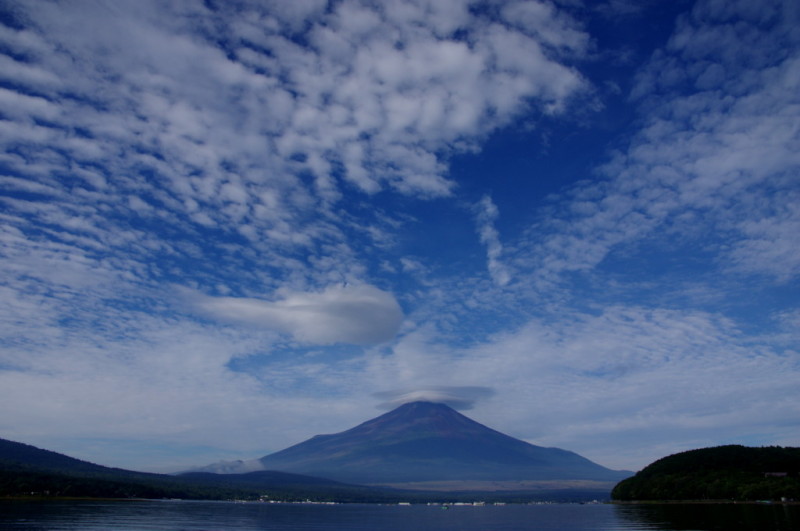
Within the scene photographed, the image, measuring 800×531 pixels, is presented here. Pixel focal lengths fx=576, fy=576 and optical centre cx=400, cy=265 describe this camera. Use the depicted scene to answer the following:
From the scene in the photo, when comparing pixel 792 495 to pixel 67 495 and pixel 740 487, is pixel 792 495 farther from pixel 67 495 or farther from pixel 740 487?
pixel 67 495

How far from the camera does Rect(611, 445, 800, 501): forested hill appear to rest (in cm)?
14788

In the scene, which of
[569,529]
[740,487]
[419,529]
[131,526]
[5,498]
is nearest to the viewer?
[131,526]

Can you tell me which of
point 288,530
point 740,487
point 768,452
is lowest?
point 288,530

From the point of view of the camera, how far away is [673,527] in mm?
83812

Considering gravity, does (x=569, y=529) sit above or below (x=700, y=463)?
below

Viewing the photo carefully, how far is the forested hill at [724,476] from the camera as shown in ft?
485

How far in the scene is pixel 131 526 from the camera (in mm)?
91625

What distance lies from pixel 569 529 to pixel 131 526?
71.9m

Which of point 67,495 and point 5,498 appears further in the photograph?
point 67,495

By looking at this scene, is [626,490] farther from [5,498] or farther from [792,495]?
[5,498]

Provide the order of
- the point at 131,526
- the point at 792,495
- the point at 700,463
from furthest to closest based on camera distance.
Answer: the point at 700,463 → the point at 792,495 → the point at 131,526

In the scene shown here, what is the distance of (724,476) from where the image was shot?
165 meters

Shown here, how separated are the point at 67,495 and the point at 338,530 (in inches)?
5828

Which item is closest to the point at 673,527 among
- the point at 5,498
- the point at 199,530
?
the point at 199,530
